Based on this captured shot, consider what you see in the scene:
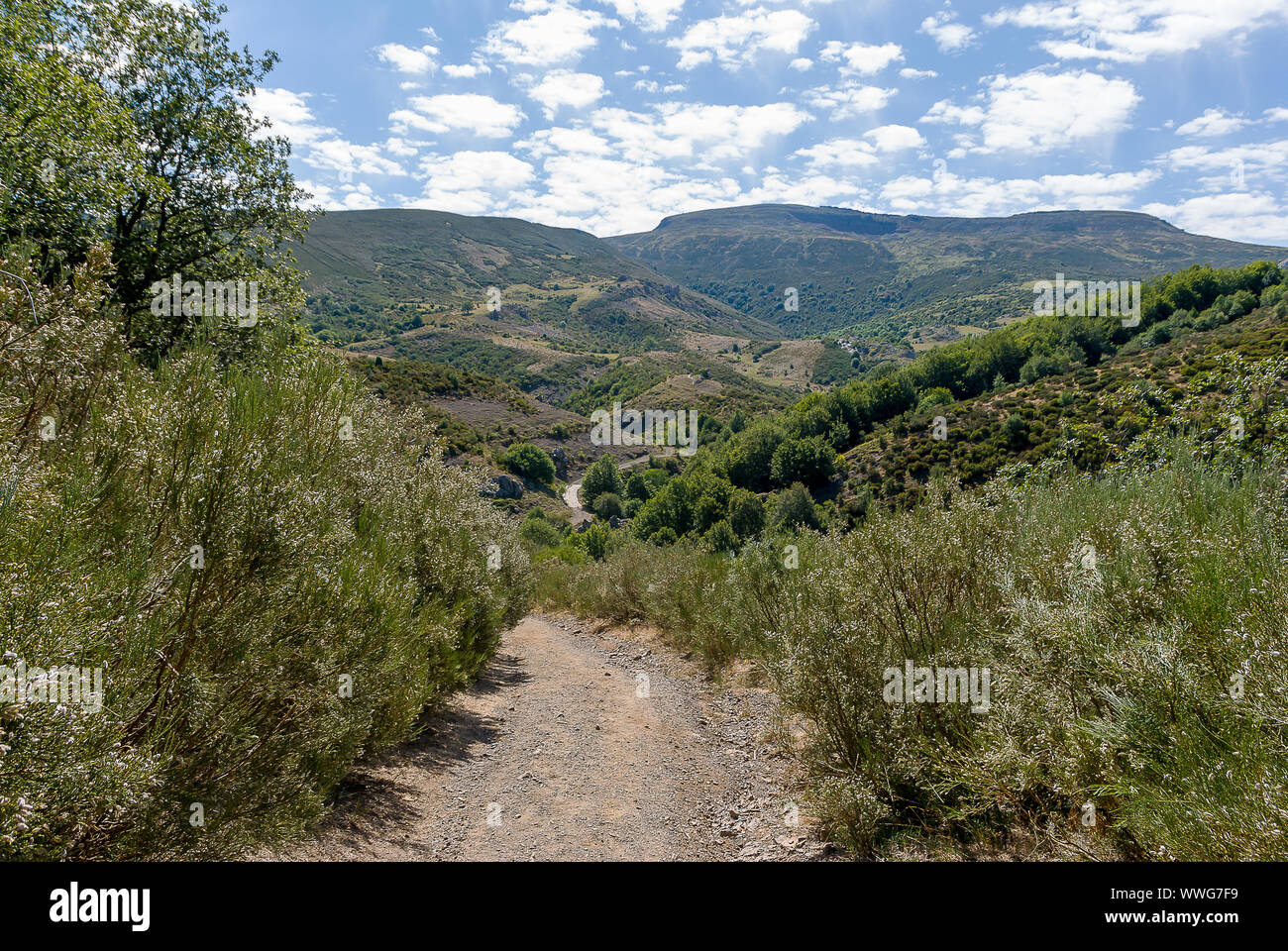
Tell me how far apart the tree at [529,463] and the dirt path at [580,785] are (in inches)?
2316

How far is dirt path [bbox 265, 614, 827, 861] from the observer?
5977mm

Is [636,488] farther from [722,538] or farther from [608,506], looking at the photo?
[722,538]

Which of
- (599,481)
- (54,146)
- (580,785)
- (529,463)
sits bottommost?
(580,785)

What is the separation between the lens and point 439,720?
31.5 feet

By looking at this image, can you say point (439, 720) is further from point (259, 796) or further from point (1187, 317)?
point (1187, 317)

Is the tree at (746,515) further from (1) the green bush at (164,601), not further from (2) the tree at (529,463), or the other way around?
(1) the green bush at (164,601)

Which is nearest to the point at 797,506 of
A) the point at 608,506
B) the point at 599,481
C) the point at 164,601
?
the point at 608,506

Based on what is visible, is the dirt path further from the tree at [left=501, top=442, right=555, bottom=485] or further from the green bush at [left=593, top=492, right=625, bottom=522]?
the green bush at [left=593, top=492, right=625, bottom=522]

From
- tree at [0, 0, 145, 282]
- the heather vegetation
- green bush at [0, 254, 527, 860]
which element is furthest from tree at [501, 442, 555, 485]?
green bush at [0, 254, 527, 860]

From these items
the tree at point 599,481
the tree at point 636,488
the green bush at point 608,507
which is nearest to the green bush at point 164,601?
the green bush at point 608,507

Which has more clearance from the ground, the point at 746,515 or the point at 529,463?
the point at 529,463

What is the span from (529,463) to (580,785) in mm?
66463

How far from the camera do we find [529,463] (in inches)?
2864

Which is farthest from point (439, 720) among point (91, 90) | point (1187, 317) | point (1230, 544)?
point (1187, 317)
